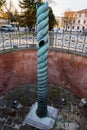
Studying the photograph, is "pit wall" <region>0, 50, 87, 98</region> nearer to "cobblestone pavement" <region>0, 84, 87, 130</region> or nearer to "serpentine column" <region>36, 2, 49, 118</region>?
"cobblestone pavement" <region>0, 84, 87, 130</region>

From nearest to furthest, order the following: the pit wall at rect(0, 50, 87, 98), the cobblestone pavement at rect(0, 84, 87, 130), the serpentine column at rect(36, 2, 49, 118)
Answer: the serpentine column at rect(36, 2, 49, 118), the cobblestone pavement at rect(0, 84, 87, 130), the pit wall at rect(0, 50, 87, 98)

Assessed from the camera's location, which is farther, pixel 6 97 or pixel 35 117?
pixel 6 97

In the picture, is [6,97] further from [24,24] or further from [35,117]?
[24,24]

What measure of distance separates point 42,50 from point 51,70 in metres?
2.25

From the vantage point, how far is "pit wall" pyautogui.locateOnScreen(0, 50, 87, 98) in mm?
4250

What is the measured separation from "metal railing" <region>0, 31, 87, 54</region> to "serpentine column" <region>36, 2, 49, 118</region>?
1.88m

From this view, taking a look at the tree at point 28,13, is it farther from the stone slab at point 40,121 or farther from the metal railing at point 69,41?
the stone slab at point 40,121

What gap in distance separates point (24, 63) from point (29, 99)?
1.26m

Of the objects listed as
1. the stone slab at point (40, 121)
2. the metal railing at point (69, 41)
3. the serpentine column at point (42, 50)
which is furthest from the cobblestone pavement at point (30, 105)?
the metal railing at point (69, 41)

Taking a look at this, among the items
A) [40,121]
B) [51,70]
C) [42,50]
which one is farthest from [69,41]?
[40,121]

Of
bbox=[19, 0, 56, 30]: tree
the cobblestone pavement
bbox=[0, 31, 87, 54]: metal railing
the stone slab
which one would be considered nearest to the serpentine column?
the stone slab

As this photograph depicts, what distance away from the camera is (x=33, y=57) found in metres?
4.61

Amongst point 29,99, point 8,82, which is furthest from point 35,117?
point 8,82

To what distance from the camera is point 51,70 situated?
4.79 metres
